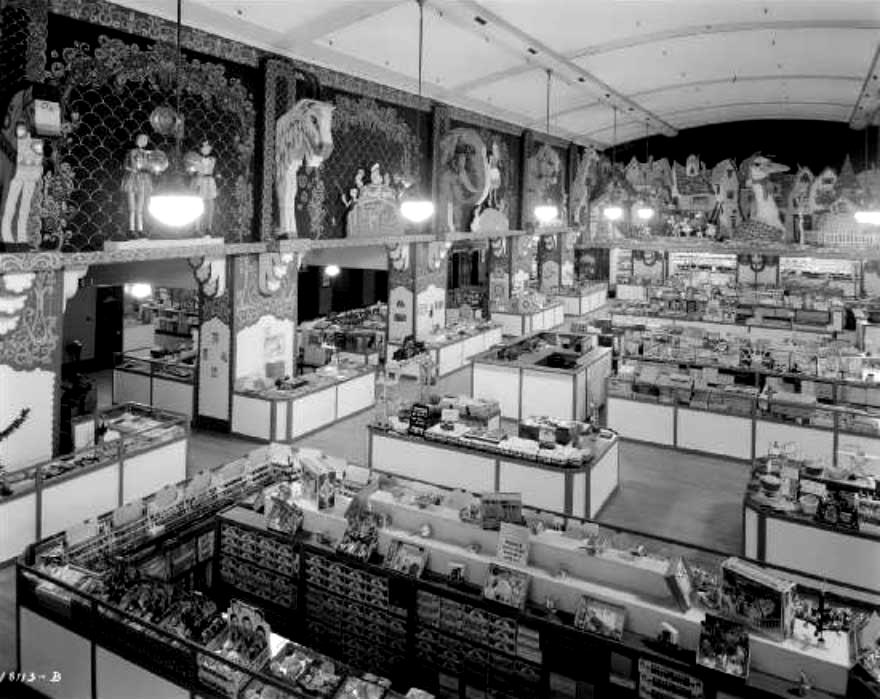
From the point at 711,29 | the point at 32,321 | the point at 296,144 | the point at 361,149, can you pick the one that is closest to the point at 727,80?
the point at 711,29

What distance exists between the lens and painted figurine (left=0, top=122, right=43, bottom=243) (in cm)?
820

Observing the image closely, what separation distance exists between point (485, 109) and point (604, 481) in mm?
11678

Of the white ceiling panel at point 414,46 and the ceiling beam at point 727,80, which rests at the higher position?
the ceiling beam at point 727,80

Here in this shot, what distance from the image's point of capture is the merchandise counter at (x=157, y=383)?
13.1 m

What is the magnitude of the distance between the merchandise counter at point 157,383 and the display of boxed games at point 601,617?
898 centimetres

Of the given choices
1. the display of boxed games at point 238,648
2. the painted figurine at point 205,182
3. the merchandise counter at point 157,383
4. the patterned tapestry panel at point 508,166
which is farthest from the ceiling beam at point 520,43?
the display of boxed games at point 238,648

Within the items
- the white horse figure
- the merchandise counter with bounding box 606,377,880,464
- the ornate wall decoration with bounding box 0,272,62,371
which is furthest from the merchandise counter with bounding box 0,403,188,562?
the merchandise counter with bounding box 606,377,880,464

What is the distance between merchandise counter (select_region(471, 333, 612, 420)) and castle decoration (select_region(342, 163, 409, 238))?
3264 millimetres

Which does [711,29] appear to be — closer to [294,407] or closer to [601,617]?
[294,407]

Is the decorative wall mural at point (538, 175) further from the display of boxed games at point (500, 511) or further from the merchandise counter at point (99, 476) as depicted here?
the display of boxed games at point (500, 511)

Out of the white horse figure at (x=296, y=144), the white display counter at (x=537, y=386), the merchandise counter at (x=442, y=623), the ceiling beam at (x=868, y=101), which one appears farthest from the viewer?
the ceiling beam at (x=868, y=101)

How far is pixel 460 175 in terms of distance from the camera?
698 inches

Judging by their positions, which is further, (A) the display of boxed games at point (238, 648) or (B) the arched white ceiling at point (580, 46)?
(B) the arched white ceiling at point (580, 46)

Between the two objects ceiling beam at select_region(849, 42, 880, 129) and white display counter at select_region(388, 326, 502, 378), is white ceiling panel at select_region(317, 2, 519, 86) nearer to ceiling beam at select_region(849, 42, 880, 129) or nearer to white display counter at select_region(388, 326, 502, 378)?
white display counter at select_region(388, 326, 502, 378)
